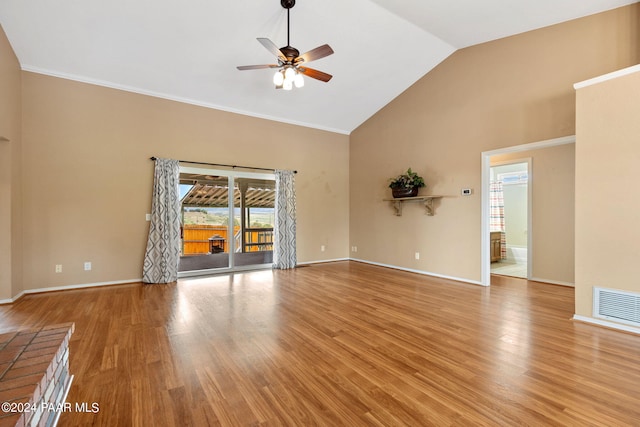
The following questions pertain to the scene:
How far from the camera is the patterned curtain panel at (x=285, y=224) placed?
20.7ft

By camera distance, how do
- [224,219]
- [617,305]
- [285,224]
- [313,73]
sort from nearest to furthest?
[617,305] → [313,73] → [224,219] → [285,224]

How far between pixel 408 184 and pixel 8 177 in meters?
6.28

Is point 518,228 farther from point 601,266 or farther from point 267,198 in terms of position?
point 267,198

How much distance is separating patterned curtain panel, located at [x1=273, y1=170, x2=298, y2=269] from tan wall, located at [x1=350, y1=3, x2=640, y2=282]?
182cm

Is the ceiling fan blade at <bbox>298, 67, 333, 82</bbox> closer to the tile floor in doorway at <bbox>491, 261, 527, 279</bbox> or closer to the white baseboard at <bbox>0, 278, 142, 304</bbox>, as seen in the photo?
the white baseboard at <bbox>0, 278, 142, 304</bbox>

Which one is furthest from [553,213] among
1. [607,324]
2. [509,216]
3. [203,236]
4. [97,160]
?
[97,160]

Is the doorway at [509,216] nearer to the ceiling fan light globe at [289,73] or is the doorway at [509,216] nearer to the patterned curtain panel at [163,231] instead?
the ceiling fan light globe at [289,73]

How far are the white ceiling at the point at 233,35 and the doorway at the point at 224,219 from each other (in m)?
1.58

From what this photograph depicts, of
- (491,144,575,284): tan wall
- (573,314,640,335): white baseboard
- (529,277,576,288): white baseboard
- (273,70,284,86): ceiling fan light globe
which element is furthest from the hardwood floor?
(273,70,284,86): ceiling fan light globe

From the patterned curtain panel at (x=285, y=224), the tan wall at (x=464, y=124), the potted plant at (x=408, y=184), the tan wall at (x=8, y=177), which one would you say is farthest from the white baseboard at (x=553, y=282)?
the tan wall at (x=8, y=177)

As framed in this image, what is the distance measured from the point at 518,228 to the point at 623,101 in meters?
5.00

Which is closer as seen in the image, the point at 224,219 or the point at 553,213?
the point at 553,213

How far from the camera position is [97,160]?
4703 millimetres

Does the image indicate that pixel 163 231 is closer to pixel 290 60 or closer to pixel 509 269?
pixel 290 60
